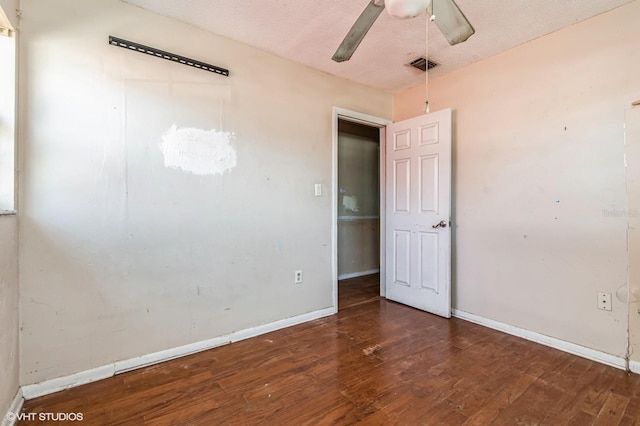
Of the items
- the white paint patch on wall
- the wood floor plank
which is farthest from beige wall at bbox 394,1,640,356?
the white paint patch on wall

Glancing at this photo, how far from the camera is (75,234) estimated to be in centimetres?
177

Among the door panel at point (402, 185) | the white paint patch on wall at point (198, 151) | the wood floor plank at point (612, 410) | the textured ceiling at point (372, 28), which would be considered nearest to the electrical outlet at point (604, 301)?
the wood floor plank at point (612, 410)

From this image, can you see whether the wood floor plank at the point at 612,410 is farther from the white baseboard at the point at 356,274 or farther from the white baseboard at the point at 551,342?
the white baseboard at the point at 356,274

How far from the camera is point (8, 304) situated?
147 centimetres

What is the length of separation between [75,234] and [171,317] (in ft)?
2.65

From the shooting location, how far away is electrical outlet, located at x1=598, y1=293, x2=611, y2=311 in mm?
2012

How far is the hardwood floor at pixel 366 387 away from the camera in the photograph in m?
1.50

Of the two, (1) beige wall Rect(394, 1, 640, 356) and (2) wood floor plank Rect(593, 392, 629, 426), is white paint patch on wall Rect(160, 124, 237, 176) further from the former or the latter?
(2) wood floor plank Rect(593, 392, 629, 426)

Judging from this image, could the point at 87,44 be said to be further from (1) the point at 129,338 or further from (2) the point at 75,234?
(1) the point at 129,338

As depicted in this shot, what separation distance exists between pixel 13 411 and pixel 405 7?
261cm

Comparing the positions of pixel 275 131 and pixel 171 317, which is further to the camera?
pixel 275 131

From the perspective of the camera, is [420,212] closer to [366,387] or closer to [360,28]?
[366,387]

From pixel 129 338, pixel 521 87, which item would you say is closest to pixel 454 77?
pixel 521 87

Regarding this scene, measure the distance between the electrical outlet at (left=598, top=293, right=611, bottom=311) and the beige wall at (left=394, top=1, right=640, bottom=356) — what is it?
0.11 feet
